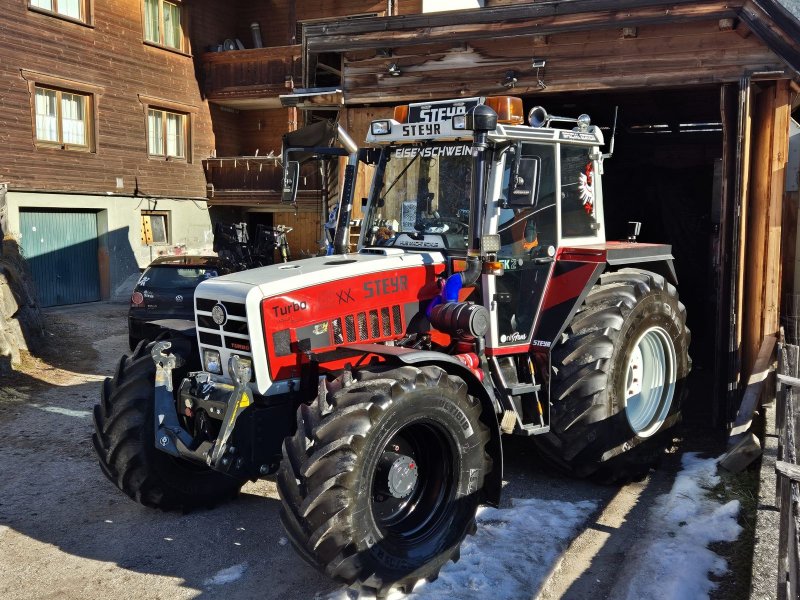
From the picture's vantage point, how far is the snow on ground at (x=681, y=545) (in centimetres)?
426

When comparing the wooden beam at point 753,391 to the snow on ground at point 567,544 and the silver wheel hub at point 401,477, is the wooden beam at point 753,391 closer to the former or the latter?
the snow on ground at point 567,544

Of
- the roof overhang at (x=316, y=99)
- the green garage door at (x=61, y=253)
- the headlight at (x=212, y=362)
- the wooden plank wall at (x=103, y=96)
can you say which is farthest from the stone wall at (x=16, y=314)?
the headlight at (x=212, y=362)

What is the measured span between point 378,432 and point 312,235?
18.6 meters

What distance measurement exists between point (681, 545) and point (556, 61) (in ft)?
19.7

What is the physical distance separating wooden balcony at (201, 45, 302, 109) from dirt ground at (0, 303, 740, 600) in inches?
590

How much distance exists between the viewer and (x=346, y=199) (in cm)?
588

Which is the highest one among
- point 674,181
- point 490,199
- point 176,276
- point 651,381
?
point 674,181

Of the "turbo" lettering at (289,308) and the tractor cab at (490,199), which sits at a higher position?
the tractor cab at (490,199)

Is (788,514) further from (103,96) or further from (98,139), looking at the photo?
(103,96)

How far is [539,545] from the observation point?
16.0ft

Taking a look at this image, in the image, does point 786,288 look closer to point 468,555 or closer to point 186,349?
point 468,555

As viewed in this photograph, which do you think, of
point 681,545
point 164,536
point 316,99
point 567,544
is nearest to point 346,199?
point 164,536

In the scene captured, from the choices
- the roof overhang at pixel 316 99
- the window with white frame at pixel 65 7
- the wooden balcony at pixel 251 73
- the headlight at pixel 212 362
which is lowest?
the headlight at pixel 212 362

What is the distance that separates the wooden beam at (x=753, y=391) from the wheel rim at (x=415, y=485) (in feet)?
10.5
